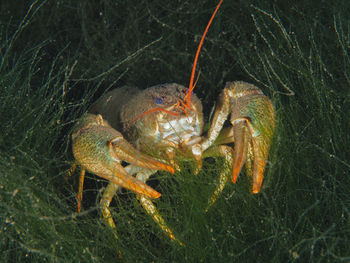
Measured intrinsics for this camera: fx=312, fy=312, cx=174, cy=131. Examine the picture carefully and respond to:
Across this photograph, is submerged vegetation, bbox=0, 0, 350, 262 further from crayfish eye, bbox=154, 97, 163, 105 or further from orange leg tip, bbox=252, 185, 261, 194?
crayfish eye, bbox=154, 97, 163, 105

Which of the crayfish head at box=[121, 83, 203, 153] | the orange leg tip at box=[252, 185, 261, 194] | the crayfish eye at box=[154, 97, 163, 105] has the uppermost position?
the crayfish eye at box=[154, 97, 163, 105]

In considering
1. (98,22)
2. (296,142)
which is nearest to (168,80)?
(98,22)

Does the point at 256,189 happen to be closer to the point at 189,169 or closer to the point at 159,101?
the point at 189,169

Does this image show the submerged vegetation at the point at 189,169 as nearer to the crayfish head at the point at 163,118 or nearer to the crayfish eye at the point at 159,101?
the crayfish head at the point at 163,118

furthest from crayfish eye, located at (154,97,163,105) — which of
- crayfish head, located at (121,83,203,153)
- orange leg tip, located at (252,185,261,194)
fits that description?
orange leg tip, located at (252,185,261,194)

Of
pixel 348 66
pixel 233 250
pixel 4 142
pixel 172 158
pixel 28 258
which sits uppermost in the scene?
pixel 348 66

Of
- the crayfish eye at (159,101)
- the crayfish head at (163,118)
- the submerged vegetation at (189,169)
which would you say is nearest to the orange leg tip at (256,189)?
the submerged vegetation at (189,169)

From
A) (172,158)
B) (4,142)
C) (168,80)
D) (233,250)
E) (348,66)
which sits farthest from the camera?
(168,80)

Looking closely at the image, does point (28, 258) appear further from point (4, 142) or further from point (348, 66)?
point (348, 66)

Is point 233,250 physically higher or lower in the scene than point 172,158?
lower
